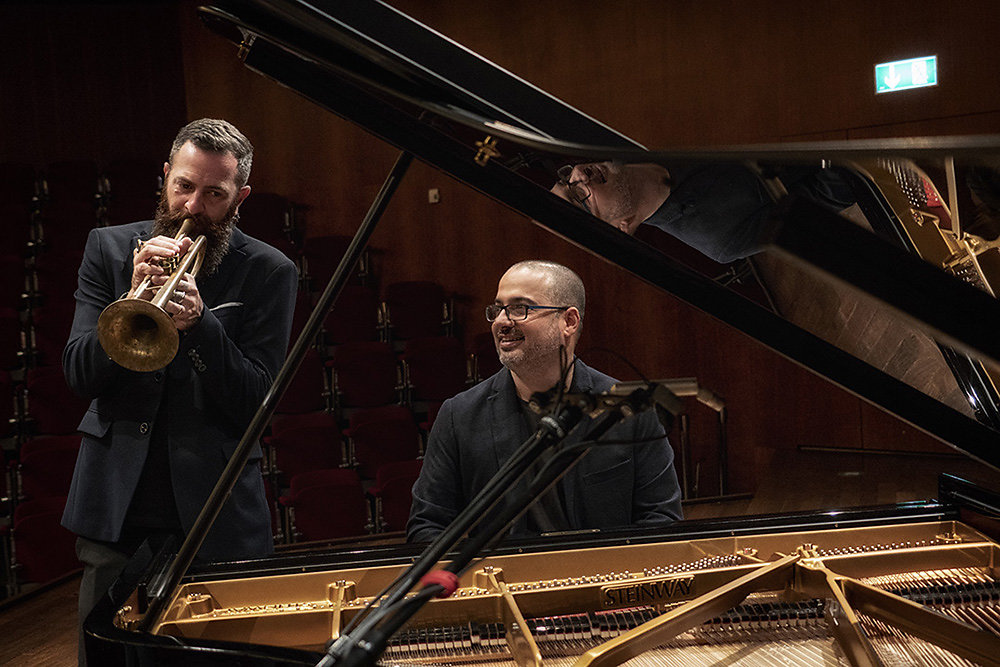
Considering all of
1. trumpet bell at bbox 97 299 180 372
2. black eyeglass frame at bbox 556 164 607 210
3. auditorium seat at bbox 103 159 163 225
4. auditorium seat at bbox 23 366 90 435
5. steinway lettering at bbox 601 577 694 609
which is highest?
auditorium seat at bbox 103 159 163 225

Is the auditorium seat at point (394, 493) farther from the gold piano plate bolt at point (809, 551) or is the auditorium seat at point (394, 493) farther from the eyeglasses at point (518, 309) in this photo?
the gold piano plate bolt at point (809, 551)

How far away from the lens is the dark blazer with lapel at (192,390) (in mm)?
1744

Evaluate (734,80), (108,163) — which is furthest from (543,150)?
(108,163)

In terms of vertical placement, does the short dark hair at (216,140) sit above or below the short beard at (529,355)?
above

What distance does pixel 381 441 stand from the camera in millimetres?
4672

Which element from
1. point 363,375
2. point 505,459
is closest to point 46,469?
point 363,375

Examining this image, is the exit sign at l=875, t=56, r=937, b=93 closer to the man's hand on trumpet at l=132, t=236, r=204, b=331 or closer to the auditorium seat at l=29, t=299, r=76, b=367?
the auditorium seat at l=29, t=299, r=76, b=367

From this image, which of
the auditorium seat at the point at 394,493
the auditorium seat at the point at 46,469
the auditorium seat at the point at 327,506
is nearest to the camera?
the auditorium seat at the point at 46,469

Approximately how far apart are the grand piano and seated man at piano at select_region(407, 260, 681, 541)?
1.28 ft

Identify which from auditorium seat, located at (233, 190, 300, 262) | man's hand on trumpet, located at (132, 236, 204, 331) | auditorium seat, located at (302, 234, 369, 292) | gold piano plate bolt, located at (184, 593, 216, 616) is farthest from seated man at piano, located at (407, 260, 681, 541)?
auditorium seat, located at (233, 190, 300, 262)

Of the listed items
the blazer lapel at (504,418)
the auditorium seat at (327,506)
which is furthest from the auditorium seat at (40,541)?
the blazer lapel at (504,418)

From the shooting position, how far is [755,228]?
129 cm

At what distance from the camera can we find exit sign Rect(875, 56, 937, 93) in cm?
544

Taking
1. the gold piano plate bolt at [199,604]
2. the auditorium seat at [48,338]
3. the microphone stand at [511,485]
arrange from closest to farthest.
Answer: the microphone stand at [511,485], the gold piano plate bolt at [199,604], the auditorium seat at [48,338]
